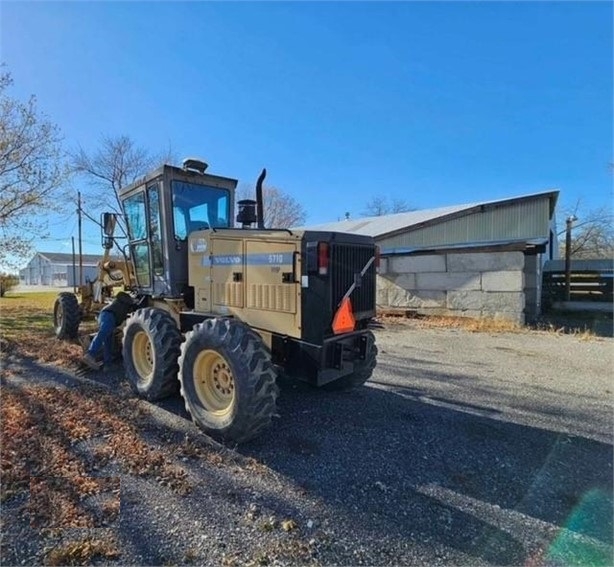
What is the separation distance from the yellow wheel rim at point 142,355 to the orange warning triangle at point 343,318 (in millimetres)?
2426

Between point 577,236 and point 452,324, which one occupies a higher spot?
point 577,236

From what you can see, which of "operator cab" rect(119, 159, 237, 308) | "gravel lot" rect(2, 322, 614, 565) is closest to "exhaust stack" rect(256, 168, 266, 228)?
"operator cab" rect(119, 159, 237, 308)

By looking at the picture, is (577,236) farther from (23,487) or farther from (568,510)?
(23,487)

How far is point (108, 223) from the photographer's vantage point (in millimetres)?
6164

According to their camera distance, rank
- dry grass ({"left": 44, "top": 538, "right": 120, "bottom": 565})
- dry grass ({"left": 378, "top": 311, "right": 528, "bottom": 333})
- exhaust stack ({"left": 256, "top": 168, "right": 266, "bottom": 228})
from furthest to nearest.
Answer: dry grass ({"left": 378, "top": 311, "right": 528, "bottom": 333})
exhaust stack ({"left": 256, "top": 168, "right": 266, "bottom": 228})
dry grass ({"left": 44, "top": 538, "right": 120, "bottom": 565})

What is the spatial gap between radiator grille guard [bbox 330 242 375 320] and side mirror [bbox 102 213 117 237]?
4.18 metres

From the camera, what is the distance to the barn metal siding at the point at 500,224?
55.5 ft

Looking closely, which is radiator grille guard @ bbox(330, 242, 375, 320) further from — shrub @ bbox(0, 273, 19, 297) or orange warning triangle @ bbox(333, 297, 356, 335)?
shrub @ bbox(0, 273, 19, 297)

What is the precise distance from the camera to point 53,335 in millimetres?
8641

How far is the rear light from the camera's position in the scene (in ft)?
11.5

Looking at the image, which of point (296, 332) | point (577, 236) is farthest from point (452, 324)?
point (577, 236)

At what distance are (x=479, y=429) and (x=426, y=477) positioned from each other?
1232mm

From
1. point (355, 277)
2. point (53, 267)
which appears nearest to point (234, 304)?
point (355, 277)

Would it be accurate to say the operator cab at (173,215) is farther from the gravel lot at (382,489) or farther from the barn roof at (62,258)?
the barn roof at (62,258)
